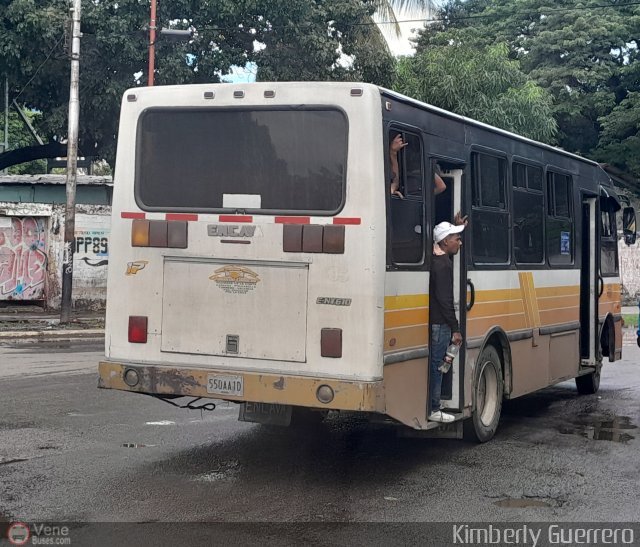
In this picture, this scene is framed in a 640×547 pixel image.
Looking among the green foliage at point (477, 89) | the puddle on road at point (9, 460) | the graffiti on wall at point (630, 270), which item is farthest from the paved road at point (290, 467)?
the graffiti on wall at point (630, 270)

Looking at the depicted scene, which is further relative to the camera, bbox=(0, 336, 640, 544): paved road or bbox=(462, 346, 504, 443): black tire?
bbox=(462, 346, 504, 443): black tire

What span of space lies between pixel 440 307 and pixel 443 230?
0.64m

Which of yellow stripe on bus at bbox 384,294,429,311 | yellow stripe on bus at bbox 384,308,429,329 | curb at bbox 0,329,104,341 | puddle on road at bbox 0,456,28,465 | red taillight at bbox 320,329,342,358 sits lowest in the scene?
puddle on road at bbox 0,456,28,465

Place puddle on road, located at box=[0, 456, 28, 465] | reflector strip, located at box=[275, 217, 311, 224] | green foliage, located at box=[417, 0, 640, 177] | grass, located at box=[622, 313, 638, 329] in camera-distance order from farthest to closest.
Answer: green foliage, located at box=[417, 0, 640, 177] → grass, located at box=[622, 313, 638, 329] → puddle on road, located at box=[0, 456, 28, 465] → reflector strip, located at box=[275, 217, 311, 224]

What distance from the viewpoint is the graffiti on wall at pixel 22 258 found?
74.1ft

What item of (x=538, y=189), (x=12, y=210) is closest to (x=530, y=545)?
(x=538, y=189)

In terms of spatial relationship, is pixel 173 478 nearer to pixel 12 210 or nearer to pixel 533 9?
pixel 12 210

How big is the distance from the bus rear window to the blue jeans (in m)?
1.56

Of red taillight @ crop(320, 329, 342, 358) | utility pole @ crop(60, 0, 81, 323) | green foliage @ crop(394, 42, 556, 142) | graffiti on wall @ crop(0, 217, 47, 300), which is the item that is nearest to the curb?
utility pole @ crop(60, 0, 81, 323)

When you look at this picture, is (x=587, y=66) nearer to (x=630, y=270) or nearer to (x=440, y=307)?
(x=630, y=270)

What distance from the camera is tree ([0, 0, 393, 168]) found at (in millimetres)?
23672

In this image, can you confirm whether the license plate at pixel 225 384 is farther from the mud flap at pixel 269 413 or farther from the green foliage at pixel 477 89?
the green foliage at pixel 477 89

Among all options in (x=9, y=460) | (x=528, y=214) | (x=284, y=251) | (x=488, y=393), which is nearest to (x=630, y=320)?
(x=528, y=214)

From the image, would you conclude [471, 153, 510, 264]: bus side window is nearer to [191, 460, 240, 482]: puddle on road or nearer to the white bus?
the white bus
